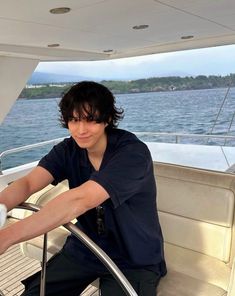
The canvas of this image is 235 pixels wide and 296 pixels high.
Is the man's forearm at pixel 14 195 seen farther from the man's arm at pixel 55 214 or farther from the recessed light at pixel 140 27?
the recessed light at pixel 140 27

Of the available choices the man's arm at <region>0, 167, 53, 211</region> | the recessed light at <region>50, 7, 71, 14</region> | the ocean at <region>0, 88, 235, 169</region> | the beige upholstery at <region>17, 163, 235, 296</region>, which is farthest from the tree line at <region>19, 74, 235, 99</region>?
the man's arm at <region>0, 167, 53, 211</region>

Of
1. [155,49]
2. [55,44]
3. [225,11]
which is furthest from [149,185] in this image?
[155,49]

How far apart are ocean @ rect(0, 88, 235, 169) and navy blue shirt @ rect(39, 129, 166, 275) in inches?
119

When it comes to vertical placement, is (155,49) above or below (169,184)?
above

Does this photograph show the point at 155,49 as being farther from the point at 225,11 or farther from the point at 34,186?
the point at 34,186

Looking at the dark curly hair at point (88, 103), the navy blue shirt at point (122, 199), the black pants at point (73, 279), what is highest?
the dark curly hair at point (88, 103)

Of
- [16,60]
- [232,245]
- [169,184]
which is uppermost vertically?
[16,60]

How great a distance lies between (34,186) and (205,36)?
288 centimetres

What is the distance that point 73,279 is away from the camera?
1.43 m

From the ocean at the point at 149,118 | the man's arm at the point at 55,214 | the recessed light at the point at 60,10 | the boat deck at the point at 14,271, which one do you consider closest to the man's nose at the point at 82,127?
the man's arm at the point at 55,214

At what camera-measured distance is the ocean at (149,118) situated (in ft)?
16.7

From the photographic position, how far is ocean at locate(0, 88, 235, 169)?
16.7 ft

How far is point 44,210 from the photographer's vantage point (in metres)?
1.08

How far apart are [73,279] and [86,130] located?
2.03 feet
